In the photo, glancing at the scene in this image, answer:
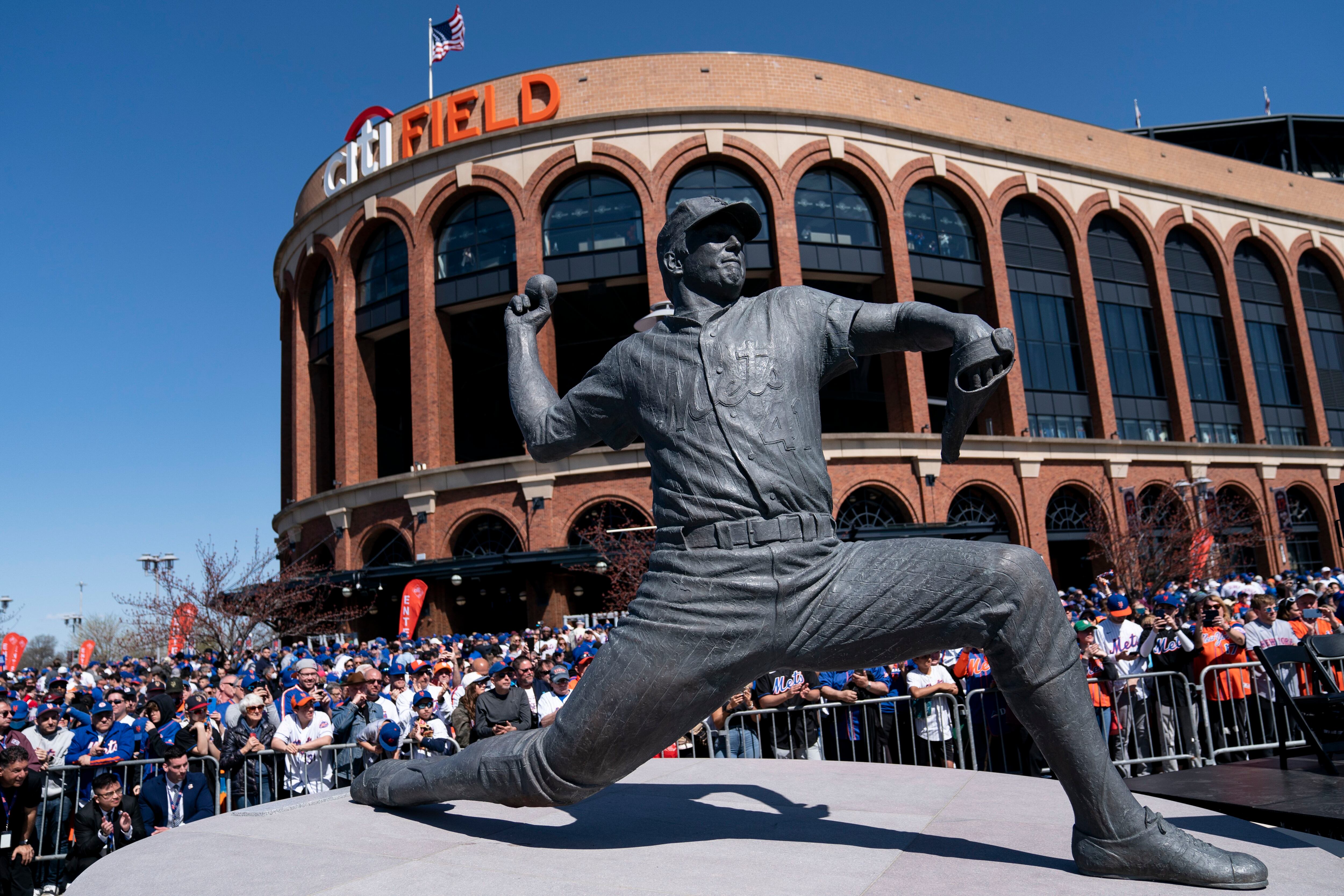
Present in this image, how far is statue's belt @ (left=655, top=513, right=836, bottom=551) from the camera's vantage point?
2881 millimetres

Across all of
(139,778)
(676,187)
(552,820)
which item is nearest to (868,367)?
(676,187)

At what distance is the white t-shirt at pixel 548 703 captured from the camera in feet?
31.7

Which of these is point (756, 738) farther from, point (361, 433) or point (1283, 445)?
point (1283, 445)

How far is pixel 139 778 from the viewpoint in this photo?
7.99 metres

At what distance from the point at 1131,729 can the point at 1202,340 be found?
31.6 meters

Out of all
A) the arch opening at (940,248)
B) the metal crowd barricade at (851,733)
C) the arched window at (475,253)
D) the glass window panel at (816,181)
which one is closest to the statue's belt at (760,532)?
the metal crowd barricade at (851,733)

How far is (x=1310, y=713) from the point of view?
627 cm

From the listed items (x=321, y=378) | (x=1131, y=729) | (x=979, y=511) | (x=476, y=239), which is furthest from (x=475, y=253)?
(x=1131, y=729)

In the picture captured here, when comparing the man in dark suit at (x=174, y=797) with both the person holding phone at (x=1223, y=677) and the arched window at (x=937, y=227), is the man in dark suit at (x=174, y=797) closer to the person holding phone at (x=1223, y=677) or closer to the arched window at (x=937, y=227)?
the person holding phone at (x=1223, y=677)

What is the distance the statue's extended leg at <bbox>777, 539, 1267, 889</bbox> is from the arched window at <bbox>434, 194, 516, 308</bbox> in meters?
26.4

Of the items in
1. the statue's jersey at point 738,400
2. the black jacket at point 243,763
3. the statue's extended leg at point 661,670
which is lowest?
the black jacket at point 243,763

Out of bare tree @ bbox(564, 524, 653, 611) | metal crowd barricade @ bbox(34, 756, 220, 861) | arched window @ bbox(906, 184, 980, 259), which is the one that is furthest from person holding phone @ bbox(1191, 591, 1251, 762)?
arched window @ bbox(906, 184, 980, 259)

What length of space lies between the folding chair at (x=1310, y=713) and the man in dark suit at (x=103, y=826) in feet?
26.5

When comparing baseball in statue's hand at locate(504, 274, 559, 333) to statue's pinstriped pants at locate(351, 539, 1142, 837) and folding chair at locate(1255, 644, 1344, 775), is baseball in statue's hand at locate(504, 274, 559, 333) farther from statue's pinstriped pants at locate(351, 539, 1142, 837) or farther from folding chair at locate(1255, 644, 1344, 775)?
folding chair at locate(1255, 644, 1344, 775)
